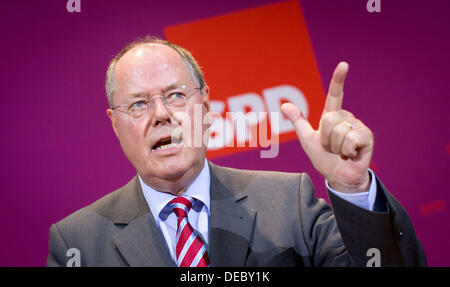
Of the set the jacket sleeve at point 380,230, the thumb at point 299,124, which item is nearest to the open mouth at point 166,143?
the thumb at point 299,124

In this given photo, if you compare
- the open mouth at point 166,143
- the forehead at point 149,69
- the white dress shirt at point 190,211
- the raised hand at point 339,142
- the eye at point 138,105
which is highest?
the forehead at point 149,69

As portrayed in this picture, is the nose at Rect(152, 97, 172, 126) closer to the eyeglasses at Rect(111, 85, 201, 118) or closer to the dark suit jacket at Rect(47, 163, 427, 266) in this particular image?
the eyeglasses at Rect(111, 85, 201, 118)

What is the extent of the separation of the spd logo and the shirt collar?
31.2 inches

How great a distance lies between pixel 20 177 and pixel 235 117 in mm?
1195

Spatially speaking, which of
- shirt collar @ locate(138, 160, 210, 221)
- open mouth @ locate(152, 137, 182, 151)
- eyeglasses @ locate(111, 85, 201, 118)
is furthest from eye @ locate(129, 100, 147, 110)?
shirt collar @ locate(138, 160, 210, 221)

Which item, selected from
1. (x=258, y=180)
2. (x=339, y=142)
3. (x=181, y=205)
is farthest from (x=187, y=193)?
(x=339, y=142)

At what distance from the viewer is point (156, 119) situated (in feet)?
5.64

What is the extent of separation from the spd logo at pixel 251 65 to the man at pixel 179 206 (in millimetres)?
721

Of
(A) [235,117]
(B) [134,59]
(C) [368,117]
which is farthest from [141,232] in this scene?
(C) [368,117]

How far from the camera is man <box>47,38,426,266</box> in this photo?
168 centimetres

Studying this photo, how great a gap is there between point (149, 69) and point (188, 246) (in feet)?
2.11

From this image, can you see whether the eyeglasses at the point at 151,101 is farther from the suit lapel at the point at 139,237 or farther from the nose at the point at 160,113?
the suit lapel at the point at 139,237

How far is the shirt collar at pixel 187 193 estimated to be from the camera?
1.79 m
